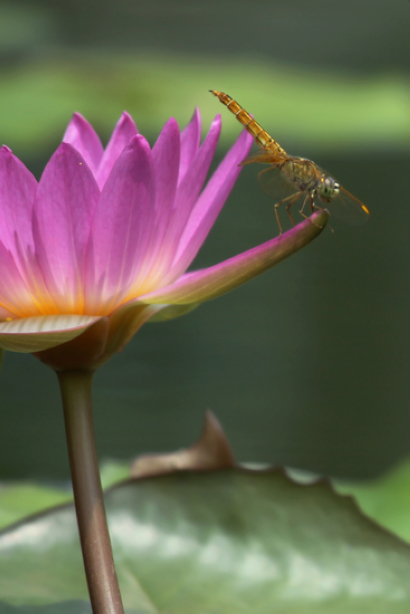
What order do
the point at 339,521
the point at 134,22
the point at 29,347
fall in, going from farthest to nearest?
the point at 134,22 < the point at 339,521 < the point at 29,347

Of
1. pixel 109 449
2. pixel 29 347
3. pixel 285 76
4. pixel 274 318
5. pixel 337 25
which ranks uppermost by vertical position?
pixel 337 25

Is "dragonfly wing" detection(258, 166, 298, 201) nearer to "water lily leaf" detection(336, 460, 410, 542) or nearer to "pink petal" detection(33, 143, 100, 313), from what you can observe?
"pink petal" detection(33, 143, 100, 313)

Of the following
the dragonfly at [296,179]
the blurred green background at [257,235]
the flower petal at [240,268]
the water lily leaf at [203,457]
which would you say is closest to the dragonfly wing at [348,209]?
the dragonfly at [296,179]

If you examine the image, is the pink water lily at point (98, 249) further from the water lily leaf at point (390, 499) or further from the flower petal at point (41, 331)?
the water lily leaf at point (390, 499)


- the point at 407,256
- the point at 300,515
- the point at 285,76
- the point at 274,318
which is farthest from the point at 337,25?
the point at 300,515

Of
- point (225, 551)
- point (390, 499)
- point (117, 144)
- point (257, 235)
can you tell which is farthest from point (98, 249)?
point (257, 235)

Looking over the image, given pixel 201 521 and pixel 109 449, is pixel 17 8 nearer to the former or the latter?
pixel 109 449

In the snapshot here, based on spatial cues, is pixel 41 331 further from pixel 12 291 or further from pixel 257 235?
pixel 257 235
